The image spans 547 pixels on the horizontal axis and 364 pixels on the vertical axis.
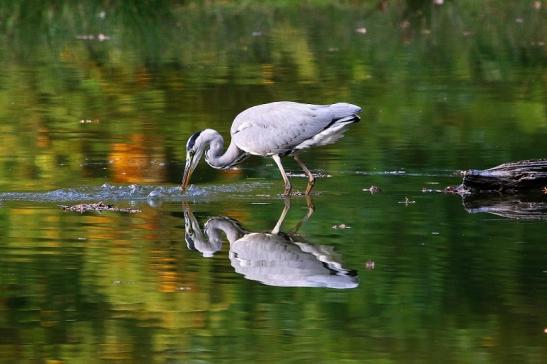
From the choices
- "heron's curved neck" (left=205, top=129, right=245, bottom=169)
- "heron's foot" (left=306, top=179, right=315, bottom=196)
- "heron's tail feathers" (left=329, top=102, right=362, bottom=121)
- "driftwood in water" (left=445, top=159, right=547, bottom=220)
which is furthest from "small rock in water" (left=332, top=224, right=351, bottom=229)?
"heron's curved neck" (left=205, top=129, right=245, bottom=169)

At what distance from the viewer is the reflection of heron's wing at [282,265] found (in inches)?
378

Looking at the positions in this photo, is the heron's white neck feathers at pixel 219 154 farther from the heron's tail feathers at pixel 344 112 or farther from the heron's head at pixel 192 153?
the heron's tail feathers at pixel 344 112

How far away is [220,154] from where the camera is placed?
13.9 m

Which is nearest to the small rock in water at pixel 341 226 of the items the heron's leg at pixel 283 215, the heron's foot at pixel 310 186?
the heron's leg at pixel 283 215

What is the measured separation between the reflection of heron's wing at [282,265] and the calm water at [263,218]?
25 millimetres

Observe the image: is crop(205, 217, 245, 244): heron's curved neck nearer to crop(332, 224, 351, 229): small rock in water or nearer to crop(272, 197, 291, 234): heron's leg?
crop(272, 197, 291, 234): heron's leg

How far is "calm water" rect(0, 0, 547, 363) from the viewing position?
8.41 meters

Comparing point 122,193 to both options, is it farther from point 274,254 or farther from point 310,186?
point 274,254

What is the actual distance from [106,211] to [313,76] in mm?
10293

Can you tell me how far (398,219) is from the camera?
38.9 ft

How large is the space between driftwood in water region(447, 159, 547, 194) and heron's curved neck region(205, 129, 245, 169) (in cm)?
194

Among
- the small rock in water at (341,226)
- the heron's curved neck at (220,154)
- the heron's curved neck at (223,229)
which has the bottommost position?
the small rock in water at (341,226)

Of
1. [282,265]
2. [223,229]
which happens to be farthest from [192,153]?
[282,265]

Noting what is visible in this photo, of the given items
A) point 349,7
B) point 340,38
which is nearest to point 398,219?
point 340,38
